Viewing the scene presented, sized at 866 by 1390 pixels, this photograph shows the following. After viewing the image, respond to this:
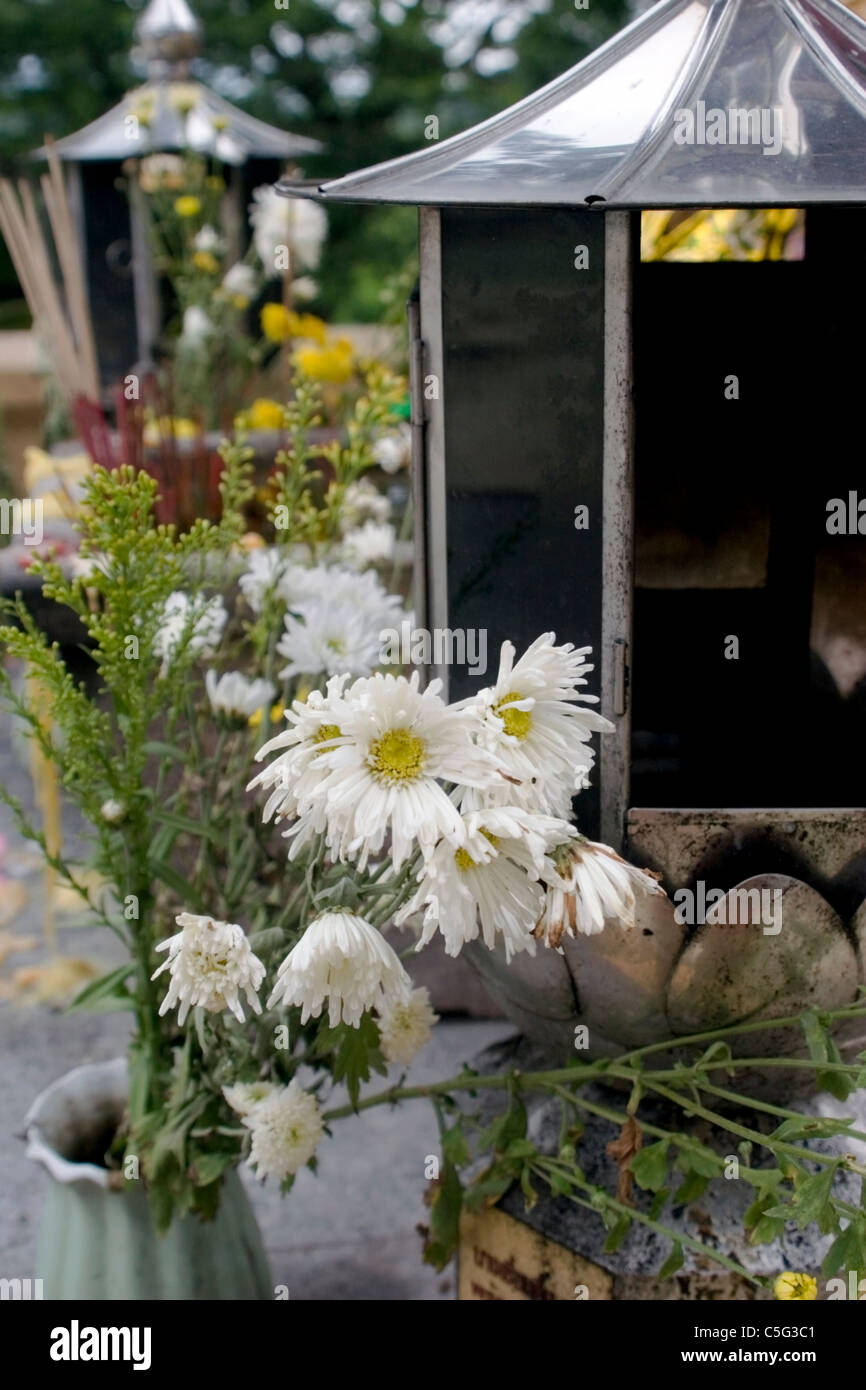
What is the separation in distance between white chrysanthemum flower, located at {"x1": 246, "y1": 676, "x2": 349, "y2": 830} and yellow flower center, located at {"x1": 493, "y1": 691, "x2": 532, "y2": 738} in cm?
14

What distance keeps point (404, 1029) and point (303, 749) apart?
473 mm

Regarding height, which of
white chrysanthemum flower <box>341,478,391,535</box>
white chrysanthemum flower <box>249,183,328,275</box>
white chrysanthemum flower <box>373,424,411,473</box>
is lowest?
white chrysanthemum flower <box>341,478,391,535</box>

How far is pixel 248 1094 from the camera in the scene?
1.48 metres

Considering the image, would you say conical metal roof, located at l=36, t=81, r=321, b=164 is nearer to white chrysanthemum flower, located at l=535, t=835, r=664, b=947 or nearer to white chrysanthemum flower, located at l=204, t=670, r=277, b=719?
white chrysanthemum flower, located at l=204, t=670, r=277, b=719

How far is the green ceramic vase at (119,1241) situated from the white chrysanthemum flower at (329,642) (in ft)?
2.03

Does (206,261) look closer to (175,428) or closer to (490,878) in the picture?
(175,428)

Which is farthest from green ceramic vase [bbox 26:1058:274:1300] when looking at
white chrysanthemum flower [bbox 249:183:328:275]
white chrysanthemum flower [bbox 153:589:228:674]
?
white chrysanthemum flower [bbox 249:183:328:275]

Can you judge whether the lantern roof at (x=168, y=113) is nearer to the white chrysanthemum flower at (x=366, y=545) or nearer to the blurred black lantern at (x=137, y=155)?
the blurred black lantern at (x=137, y=155)

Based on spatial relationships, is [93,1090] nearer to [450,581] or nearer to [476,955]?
[476,955]

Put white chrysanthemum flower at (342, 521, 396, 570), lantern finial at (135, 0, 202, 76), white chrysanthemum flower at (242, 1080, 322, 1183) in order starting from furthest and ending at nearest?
lantern finial at (135, 0, 202, 76) → white chrysanthemum flower at (342, 521, 396, 570) → white chrysanthemum flower at (242, 1080, 322, 1183)

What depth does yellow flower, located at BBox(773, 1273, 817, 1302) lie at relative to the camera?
135 cm

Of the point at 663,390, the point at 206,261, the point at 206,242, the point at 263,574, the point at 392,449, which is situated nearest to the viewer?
the point at 263,574

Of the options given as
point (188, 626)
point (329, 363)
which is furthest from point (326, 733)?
point (329, 363)
